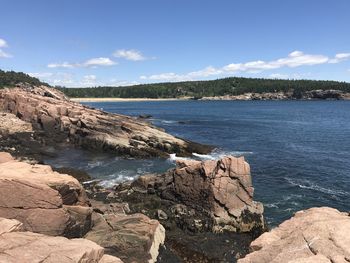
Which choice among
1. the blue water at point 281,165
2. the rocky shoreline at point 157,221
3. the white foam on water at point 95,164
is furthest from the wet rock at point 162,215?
the white foam on water at point 95,164

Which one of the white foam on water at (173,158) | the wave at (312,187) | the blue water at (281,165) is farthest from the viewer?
the white foam on water at (173,158)

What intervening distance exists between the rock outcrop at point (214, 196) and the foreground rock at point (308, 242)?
45.5ft

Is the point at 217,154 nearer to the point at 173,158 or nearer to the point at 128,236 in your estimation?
the point at 173,158

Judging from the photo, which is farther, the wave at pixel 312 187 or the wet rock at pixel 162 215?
the wave at pixel 312 187

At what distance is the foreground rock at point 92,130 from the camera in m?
61.2

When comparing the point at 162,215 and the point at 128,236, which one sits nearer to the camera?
the point at 128,236

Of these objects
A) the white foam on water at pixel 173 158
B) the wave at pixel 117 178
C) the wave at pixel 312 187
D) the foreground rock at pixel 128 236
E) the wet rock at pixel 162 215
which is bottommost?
the wave at pixel 312 187

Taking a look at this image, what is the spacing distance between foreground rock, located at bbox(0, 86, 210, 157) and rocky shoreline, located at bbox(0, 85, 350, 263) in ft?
44.6

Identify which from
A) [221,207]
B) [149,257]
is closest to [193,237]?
[221,207]

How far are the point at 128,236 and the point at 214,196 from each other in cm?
1051

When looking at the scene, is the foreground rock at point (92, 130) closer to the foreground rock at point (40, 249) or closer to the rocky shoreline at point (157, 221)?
the rocky shoreline at point (157, 221)

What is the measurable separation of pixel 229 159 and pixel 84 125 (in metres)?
39.7

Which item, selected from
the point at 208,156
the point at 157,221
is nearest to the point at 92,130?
the point at 208,156

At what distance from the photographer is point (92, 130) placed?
6625 cm
